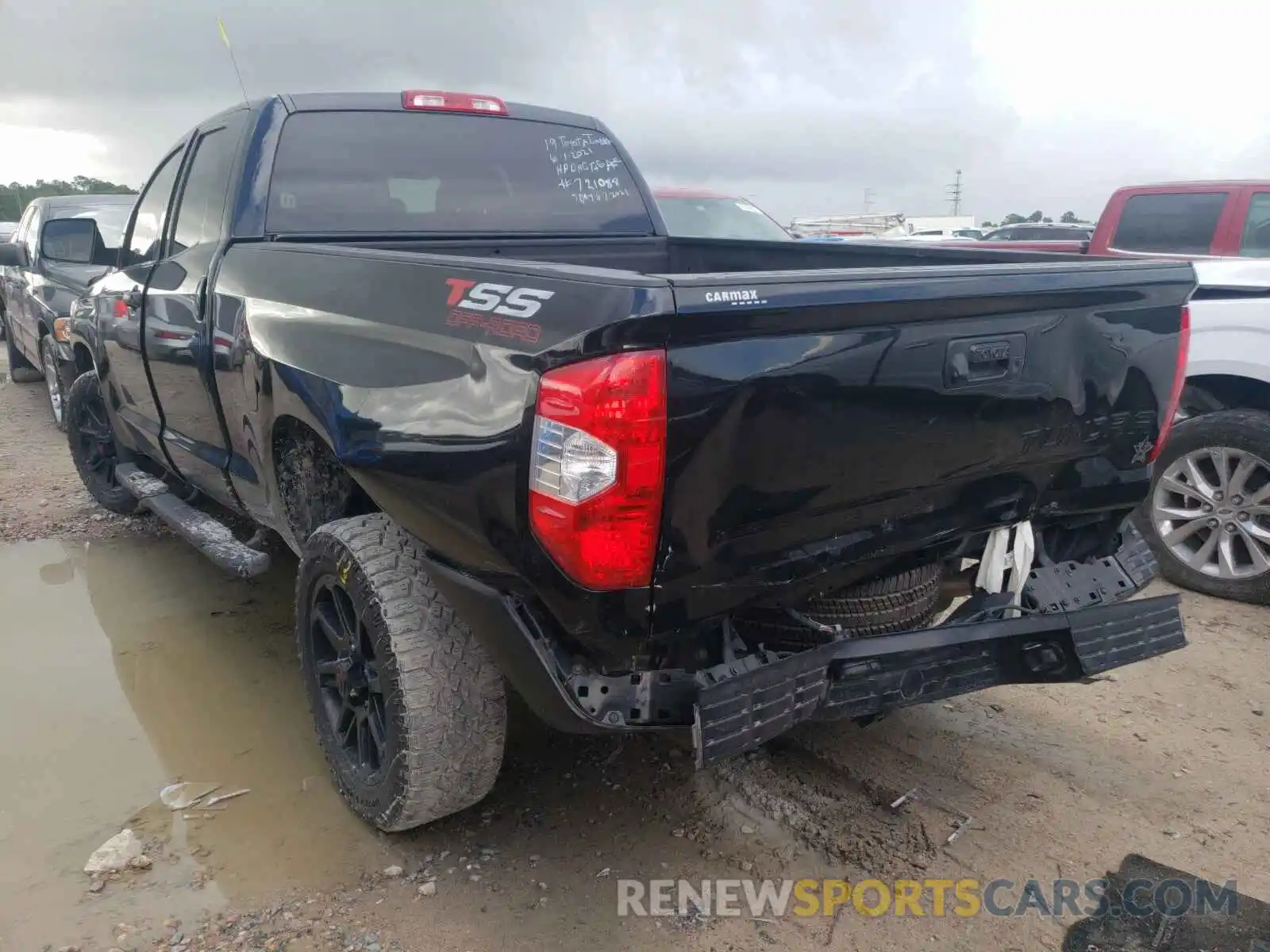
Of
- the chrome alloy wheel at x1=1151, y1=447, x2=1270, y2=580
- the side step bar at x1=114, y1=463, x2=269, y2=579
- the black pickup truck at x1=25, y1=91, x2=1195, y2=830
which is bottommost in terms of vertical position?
the chrome alloy wheel at x1=1151, y1=447, x2=1270, y2=580

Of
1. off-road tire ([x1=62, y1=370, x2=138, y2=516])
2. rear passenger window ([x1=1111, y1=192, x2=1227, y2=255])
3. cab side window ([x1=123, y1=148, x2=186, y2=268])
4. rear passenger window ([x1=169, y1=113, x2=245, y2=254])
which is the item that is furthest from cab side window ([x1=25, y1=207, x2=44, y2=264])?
rear passenger window ([x1=1111, y1=192, x2=1227, y2=255])

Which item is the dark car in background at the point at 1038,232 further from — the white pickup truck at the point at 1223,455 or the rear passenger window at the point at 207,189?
the rear passenger window at the point at 207,189

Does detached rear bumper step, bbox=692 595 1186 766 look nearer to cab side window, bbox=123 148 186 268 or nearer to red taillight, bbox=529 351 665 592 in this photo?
red taillight, bbox=529 351 665 592

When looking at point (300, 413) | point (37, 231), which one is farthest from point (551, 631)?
point (37, 231)

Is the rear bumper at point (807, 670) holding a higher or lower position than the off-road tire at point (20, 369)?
higher

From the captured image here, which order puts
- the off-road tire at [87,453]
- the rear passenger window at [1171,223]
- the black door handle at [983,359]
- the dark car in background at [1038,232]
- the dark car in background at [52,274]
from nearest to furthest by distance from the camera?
the black door handle at [983,359], the off-road tire at [87,453], the rear passenger window at [1171,223], the dark car in background at [52,274], the dark car in background at [1038,232]

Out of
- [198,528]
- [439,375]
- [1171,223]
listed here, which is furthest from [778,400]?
[1171,223]

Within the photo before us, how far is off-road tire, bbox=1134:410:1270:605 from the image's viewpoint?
4320 mm

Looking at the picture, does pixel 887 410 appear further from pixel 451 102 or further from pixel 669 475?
pixel 451 102

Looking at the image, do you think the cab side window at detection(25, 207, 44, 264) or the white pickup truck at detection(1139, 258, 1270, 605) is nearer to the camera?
the white pickup truck at detection(1139, 258, 1270, 605)

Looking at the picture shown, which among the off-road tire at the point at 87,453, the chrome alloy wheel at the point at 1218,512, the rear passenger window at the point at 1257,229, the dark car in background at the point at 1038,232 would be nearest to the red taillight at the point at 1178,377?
the chrome alloy wheel at the point at 1218,512

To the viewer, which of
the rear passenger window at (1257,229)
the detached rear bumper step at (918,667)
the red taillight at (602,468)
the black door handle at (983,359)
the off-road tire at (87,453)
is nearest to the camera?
the red taillight at (602,468)

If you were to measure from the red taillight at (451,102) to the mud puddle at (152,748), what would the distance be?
2.24 meters

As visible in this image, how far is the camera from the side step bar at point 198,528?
345 cm
